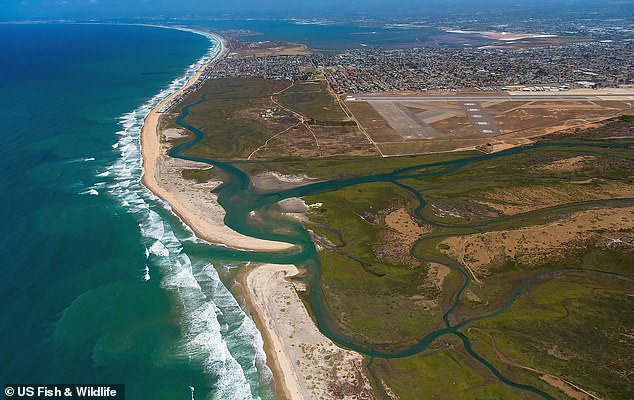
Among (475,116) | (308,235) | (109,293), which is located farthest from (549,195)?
(109,293)

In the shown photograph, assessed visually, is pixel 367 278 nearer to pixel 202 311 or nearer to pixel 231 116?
pixel 202 311

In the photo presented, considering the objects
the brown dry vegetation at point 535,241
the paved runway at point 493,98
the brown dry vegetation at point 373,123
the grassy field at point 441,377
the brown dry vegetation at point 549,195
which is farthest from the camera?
the paved runway at point 493,98

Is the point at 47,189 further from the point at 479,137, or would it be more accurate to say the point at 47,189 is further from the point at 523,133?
the point at 523,133

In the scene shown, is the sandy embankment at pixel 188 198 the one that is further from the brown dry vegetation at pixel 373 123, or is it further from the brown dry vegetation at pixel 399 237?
the brown dry vegetation at pixel 373 123

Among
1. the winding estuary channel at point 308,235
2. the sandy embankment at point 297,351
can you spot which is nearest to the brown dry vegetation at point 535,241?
the winding estuary channel at point 308,235

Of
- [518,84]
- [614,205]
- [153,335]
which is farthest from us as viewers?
[518,84]

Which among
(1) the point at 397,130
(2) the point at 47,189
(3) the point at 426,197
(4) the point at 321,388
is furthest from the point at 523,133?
(2) the point at 47,189
